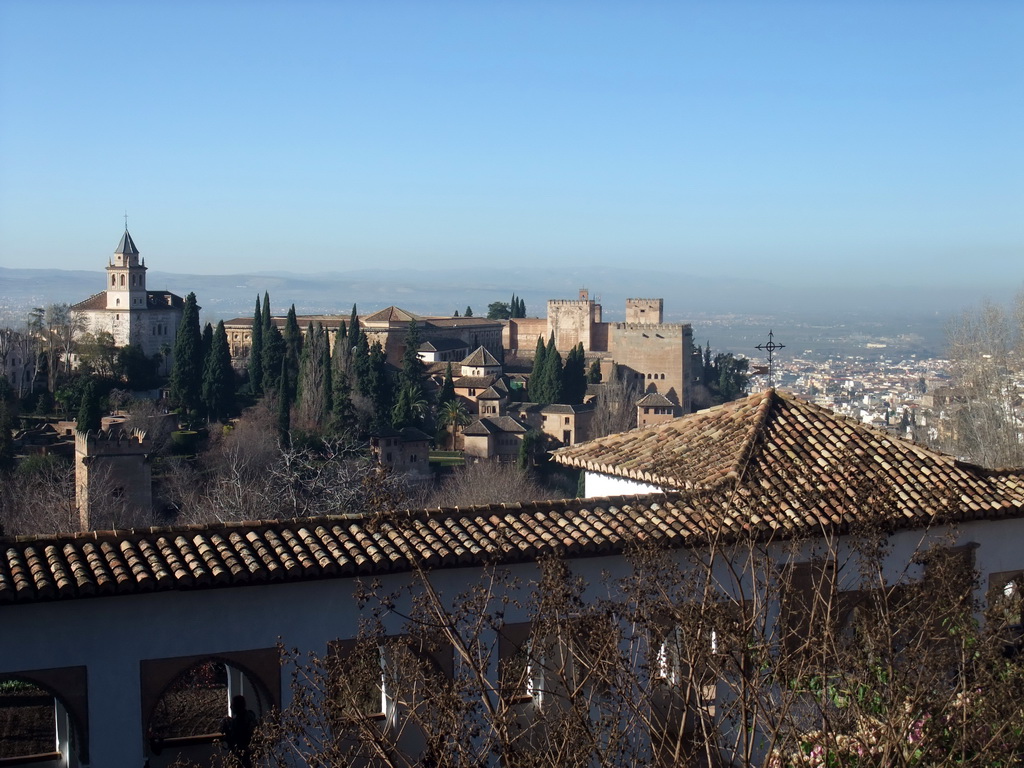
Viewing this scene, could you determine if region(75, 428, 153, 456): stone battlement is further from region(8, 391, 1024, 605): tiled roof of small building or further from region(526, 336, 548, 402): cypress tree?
region(8, 391, 1024, 605): tiled roof of small building

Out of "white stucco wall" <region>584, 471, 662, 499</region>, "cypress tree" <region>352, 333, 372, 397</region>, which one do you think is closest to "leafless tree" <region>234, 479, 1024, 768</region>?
"white stucco wall" <region>584, 471, 662, 499</region>

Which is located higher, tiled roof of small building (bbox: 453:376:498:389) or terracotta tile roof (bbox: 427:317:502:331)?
terracotta tile roof (bbox: 427:317:502:331)

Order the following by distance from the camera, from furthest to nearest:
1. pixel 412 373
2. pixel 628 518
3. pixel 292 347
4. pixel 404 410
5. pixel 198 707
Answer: pixel 412 373 → pixel 292 347 → pixel 404 410 → pixel 198 707 → pixel 628 518

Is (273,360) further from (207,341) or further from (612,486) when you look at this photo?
(612,486)

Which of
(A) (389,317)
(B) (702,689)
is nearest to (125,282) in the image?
(A) (389,317)

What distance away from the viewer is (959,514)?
7754mm

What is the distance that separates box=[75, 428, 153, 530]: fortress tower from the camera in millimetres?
30266

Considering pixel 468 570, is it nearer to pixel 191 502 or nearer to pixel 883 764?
pixel 883 764

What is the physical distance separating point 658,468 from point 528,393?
4338 cm

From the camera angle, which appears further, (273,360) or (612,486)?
(273,360)

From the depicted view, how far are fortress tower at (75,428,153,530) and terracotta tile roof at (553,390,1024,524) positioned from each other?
2304 centimetres

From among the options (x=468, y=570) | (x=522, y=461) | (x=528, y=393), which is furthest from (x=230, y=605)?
(x=528, y=393)

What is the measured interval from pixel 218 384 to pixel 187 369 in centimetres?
112

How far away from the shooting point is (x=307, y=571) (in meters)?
6.20
